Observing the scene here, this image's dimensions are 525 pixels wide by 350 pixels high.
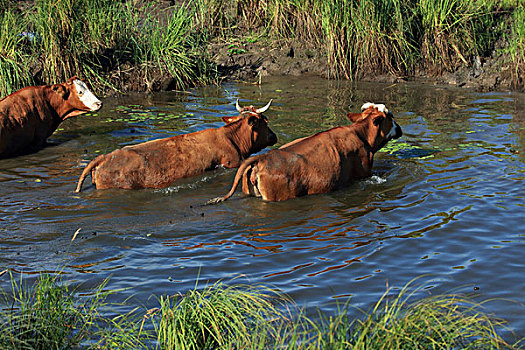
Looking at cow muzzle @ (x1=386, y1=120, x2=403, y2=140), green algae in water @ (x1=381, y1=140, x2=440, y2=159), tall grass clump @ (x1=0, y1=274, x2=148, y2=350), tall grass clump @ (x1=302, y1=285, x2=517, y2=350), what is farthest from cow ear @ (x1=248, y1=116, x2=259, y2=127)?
tall grass clump @ (x1=302, y1=285, x2=517, y2=350)

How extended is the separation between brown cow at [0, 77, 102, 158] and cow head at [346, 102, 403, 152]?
5015mm

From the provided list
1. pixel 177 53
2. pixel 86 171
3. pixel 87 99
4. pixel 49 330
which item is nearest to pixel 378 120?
pixel 86 171

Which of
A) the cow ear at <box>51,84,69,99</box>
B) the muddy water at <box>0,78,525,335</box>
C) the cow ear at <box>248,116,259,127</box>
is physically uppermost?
the cow ear at <box>51,84,69,99</box>

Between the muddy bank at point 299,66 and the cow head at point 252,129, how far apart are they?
6.63 metres

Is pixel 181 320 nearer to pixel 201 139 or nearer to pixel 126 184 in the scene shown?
pixel 126 184

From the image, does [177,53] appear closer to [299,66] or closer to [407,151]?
[299,66]

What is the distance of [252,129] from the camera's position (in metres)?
10.6

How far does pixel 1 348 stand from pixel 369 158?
642 cm

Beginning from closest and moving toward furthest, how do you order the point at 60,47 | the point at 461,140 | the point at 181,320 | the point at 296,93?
1. the point at 181,320
2. the point at 461,140
3. the point at 60,47
4. the point at 296,93

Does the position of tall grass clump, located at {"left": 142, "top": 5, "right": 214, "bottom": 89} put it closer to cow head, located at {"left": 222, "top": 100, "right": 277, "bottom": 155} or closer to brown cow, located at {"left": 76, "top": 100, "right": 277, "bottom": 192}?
cow head, located at {"left": 222, "top": 100, "right": 277, "bottom": 155}

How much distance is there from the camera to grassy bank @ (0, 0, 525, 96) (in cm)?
1506

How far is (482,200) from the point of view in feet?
28.7

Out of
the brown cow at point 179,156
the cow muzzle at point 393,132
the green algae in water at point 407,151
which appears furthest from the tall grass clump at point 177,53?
the cow muzzle at point 393,132

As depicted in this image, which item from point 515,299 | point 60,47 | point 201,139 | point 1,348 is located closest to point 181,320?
point 1,348
